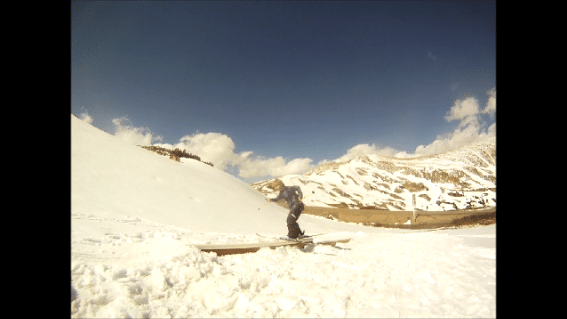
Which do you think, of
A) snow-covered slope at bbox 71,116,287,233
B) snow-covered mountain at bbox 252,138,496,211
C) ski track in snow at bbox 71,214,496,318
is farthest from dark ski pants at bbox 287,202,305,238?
snow-covered mountain at bbox 252,138,496,211

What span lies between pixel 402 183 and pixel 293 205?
15809mm

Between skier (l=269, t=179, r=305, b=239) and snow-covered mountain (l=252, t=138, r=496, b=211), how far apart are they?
11.2ft

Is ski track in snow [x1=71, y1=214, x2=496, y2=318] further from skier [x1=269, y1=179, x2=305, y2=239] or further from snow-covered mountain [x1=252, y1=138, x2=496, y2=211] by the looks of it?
snow-covered mountain [x1=252, y1=138, x2=496, y2=211]

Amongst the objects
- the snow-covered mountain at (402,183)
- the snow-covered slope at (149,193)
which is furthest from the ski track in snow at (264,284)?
the snow-covered mountain at (402,183)

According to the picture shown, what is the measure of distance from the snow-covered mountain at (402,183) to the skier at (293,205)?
3.41 m

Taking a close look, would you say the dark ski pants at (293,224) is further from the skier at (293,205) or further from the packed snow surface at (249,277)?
the packed snow surface at (249,277)

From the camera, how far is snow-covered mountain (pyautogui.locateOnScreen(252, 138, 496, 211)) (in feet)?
37.9

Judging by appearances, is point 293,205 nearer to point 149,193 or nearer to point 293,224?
point 293,224

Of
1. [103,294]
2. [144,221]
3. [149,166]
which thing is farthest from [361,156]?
[103,294]

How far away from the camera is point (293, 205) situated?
662 cm

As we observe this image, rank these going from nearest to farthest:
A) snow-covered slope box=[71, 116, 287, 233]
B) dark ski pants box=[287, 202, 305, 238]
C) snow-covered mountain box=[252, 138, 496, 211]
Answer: dark ski pants box=[287, 202, 305, 238] < snow-covered slope box=[71, 116, 287, 233] < snow-covered mountain box=[252, 138, 496, 211]
